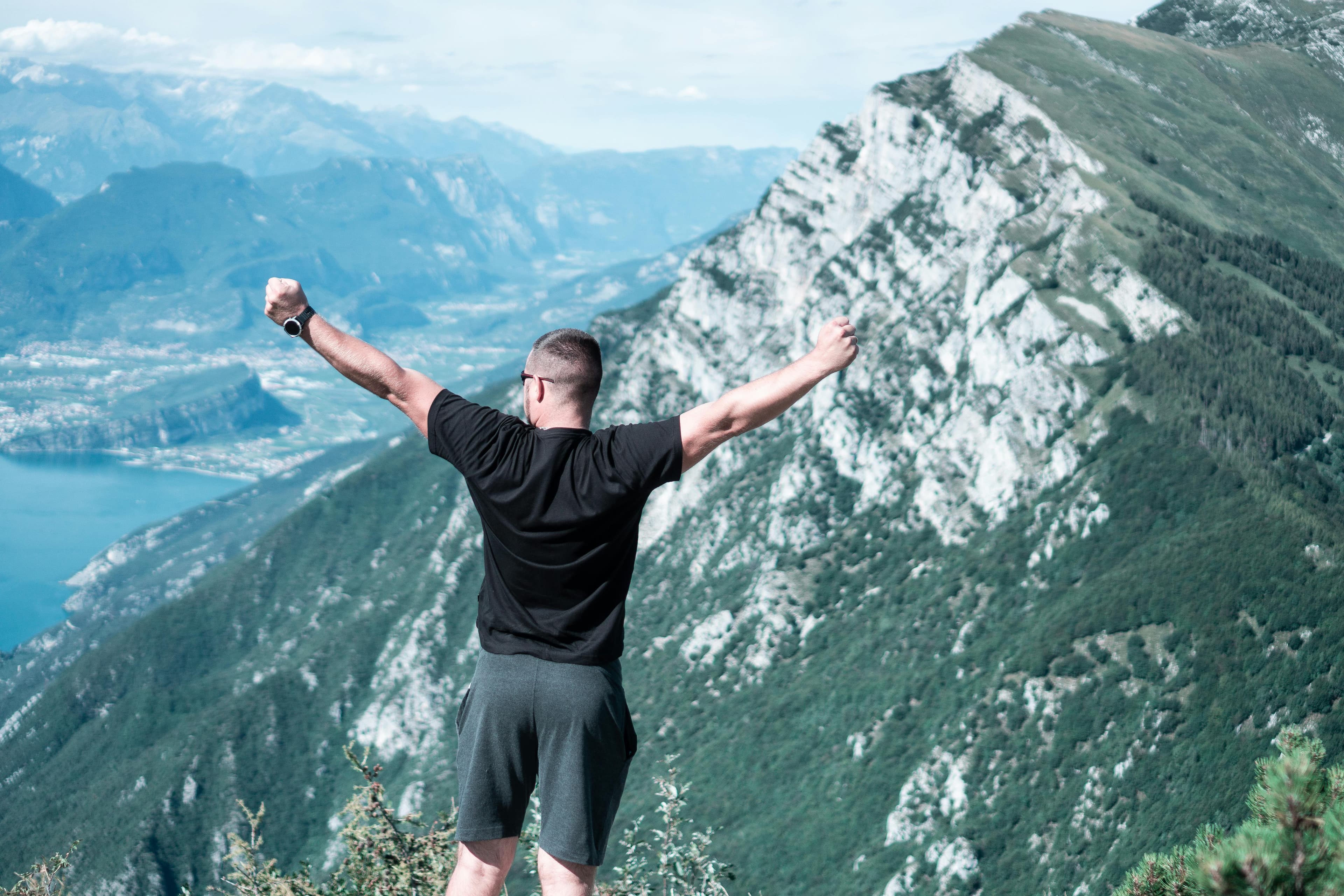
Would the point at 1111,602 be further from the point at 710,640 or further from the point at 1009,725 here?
the point at 710,640

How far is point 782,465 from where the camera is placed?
634ft

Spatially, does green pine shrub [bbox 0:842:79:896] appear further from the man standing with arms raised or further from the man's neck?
the man's neck

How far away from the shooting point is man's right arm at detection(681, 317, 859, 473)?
7.05 metres

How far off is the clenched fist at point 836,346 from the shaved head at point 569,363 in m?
1.83

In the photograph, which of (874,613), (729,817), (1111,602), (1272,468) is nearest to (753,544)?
(874,613)

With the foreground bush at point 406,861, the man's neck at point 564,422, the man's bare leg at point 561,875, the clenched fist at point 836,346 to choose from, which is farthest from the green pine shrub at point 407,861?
the clenched fist at point 836,346

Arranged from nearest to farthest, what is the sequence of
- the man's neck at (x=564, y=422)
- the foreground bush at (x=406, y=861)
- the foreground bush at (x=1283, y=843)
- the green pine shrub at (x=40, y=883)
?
the foreground bush at (x=1283, y=843)
the man's neck at (x=564, y=422)
the foreground bush at (x=406, y=861)
the green pine shrub at (x=40, y=883)

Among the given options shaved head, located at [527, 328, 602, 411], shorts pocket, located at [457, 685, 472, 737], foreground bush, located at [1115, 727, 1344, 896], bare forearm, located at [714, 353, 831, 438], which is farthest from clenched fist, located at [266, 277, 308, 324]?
foreground bush, located at [1115, 727, 1344, 896]

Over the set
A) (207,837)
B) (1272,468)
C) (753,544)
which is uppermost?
(1272,468)

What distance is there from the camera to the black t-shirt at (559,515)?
23.9 ft

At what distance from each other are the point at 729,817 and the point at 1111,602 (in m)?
62.3

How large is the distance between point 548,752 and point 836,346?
404cm

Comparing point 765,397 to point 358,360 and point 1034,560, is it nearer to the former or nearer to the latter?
point 358,360

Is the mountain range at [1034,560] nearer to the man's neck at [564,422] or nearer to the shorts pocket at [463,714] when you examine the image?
the shorts pocket at [463,714]
